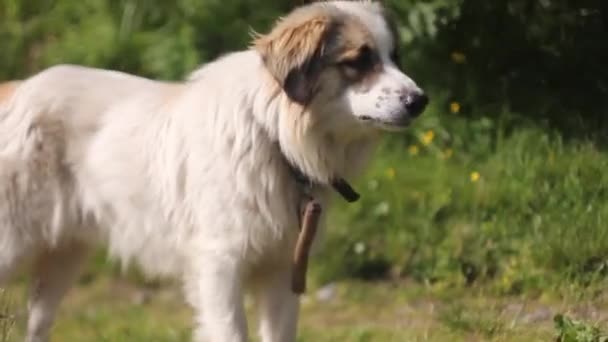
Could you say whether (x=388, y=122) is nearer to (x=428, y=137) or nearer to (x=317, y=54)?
(x=317, y=54)

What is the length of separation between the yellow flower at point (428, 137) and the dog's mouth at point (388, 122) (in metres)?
Answer: 3.20

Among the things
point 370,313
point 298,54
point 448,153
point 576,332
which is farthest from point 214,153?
point 448,153

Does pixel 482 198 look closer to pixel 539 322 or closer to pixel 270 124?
pixel 539 322

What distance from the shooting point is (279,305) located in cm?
578

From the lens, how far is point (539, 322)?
659 centimetres

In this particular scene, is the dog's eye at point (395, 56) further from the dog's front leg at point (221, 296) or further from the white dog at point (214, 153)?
the dog's front leg at point (221, 296)

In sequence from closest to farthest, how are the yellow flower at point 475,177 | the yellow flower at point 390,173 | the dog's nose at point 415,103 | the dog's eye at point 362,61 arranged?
the dog's nose at point 415,103 → the dog's eye at point 362,61 → the yellow flower at point 475,177 → the yellow flower at point 390,173

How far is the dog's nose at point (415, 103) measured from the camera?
519cm

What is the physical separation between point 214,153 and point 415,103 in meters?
0.86

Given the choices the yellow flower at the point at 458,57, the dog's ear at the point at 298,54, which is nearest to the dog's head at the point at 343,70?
the dog's ear at the point at 298,54

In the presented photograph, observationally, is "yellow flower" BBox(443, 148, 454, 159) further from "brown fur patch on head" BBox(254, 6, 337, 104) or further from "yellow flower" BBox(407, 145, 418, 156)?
"brown fur patch on head" BBox(254, 6, 337, 104)

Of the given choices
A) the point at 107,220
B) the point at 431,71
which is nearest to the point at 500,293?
the point at 431,71

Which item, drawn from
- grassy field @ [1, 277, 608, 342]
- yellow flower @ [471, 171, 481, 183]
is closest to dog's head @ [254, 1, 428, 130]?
grassy field @ [1, 277, 608, 342]

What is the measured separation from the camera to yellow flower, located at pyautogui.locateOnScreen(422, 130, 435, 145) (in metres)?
8.48
